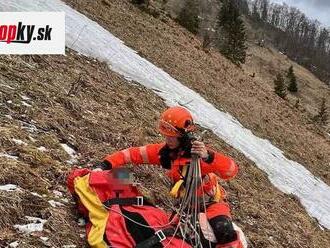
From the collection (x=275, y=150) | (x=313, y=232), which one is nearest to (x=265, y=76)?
(x=275, y=150)

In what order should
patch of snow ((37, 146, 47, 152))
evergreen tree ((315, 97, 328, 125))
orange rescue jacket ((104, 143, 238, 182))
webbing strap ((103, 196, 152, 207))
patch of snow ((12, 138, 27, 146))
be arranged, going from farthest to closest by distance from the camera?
evergreen tree ((315, 97, 328, 125)) → patch of snow ((37, 146, 47, 152)) → patch of snow ((12, 138, 27, 146)) → orange rescue jacket ((104, 143, 238, 182)) → webbing strap ((103, 196, 152, 207))

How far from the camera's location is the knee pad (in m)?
5.28

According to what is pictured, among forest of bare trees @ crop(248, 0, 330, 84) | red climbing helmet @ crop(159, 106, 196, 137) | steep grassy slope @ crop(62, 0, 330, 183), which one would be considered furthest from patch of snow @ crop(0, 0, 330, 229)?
forest of bare trees @ crop(248, 0, 330, 84)

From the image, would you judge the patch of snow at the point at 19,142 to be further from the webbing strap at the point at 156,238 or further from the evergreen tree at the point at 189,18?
the evergreen tree at the point at 189,18

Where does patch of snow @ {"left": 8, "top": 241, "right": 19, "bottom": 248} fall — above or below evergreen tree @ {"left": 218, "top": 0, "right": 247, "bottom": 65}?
above

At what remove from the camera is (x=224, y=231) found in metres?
5.27

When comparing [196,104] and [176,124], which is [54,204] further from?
[196,104]

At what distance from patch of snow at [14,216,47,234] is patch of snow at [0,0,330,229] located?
7.43 metres

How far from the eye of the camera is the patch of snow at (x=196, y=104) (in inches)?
506

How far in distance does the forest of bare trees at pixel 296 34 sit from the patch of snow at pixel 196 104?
372ft

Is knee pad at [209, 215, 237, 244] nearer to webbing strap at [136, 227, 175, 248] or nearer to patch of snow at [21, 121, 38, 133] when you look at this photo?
webbing strap at [136, 227, 175, 248]

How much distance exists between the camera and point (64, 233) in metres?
5.04

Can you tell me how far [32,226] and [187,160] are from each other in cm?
170

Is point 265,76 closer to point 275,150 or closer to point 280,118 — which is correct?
point 280,118
